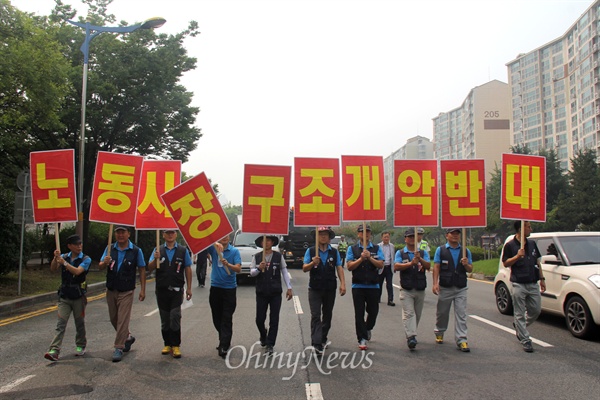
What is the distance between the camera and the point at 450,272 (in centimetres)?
727

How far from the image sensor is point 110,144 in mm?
22578

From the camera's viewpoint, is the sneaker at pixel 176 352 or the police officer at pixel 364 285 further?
the police officer at pixel 364 285

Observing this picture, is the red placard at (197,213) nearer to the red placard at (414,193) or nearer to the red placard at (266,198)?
A: the red placard at (266,198)

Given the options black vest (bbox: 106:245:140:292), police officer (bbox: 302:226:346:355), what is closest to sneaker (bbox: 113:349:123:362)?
black vest (bbox: 106:245:140:292)

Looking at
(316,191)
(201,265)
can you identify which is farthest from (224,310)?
(201,265)

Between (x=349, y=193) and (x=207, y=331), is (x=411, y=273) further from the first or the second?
(x=207, y=331)

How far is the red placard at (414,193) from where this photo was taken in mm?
7559

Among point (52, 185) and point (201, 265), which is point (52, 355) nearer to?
point (52, 185)

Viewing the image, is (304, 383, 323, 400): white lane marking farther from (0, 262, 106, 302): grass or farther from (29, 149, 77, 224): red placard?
(0, 262, 106, 302): grass

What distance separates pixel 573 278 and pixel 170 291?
6345mm

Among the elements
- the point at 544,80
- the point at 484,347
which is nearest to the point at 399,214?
the point at 484,347

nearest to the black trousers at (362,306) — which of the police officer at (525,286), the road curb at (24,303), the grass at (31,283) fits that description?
the police officer at (525,286)

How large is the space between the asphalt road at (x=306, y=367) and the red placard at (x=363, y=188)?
200cm


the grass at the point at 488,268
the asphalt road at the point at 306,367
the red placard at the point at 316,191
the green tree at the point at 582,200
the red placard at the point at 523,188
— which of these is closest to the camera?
the asphalt road at the point at 306,367
